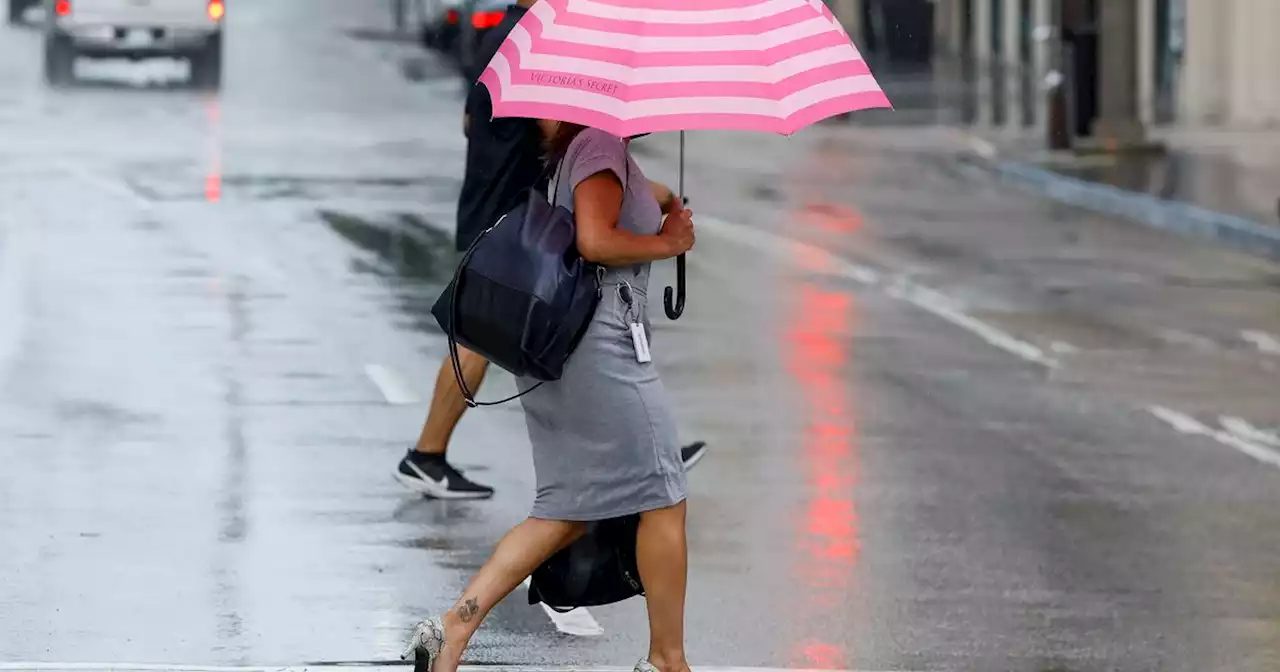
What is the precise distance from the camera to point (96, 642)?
7.25 meters

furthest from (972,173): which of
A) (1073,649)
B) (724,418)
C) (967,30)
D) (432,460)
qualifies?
(967,30)

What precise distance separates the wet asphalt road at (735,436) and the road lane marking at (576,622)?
48mm

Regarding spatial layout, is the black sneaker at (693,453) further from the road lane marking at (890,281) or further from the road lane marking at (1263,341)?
the road lane marking at (1263,341)

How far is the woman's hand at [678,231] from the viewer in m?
6.27

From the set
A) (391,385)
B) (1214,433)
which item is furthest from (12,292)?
(1214,433)

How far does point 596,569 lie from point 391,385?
5.66 meters

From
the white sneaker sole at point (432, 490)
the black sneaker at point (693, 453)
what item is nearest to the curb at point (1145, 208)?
the black sneaker at point (693, 453)

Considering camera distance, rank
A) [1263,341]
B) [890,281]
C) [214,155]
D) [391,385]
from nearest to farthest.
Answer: [391,385] < [1263,341] < [890,281] < [214,155]

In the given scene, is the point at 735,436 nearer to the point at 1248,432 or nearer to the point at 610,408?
the point at 1248,432

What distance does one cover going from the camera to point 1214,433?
11352 mm

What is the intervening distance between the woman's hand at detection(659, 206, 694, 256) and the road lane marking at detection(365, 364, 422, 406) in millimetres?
5404

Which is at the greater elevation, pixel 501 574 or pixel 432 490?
pixel 501 574

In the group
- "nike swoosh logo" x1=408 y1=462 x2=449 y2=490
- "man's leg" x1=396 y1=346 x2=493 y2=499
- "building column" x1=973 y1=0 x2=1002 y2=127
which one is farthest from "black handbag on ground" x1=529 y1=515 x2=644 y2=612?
"building column" x1=973 y1=0 x2=1002 y2=127

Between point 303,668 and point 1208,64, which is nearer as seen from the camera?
point 303,668
